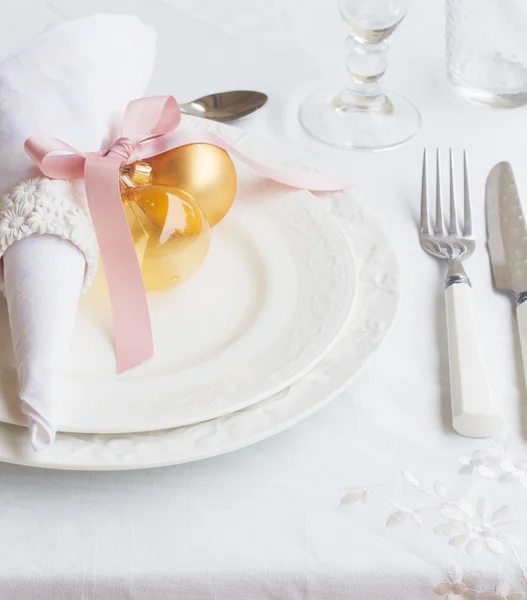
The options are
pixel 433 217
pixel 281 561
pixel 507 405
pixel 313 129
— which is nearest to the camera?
pixel 281 561

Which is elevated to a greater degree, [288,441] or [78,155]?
[78,155]

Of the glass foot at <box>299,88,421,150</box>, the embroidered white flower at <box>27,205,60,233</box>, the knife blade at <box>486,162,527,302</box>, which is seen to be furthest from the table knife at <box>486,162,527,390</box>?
the embroidered white flower at <box>27,205,60,233</box>

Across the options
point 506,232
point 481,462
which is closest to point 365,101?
point 506,232

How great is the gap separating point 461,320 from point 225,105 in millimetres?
405

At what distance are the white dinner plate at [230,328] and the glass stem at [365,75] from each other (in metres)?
0.23

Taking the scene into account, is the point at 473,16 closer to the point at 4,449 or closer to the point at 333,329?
the point at 333,329

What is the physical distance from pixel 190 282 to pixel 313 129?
316 mm

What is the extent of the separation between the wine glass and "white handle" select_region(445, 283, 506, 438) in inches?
Result: 11.3

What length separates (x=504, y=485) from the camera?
0.48 m

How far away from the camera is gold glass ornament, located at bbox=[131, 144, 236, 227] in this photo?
631 millimetres

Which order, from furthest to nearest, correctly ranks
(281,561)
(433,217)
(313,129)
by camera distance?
(313,129)
(433,217)
(281,561)

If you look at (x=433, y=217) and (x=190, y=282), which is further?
(x=433, y=217)

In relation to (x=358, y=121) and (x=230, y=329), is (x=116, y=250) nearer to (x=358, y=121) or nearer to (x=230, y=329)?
(x=230, y=329)

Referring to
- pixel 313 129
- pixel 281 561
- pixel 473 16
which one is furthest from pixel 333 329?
pixel 473 16
